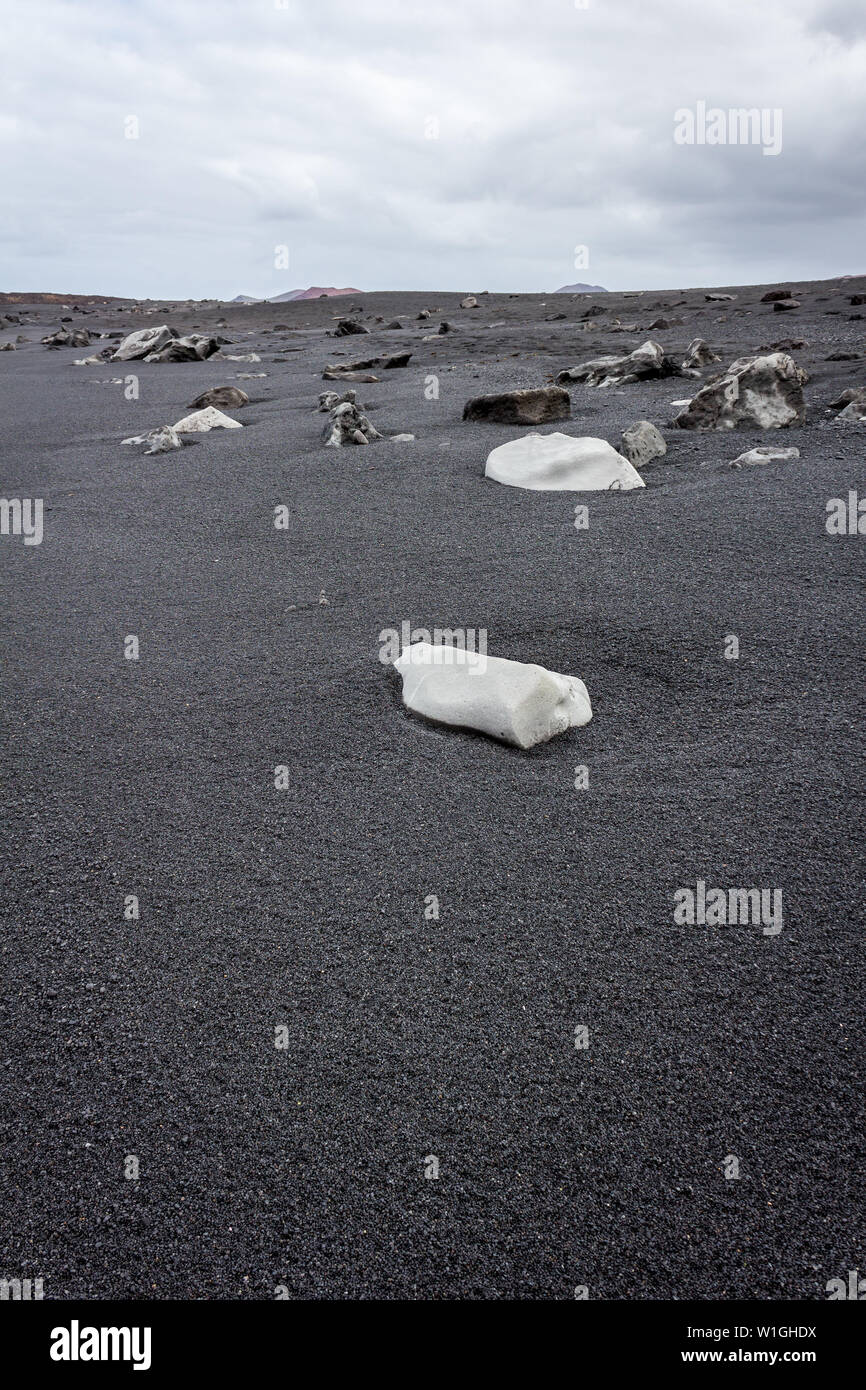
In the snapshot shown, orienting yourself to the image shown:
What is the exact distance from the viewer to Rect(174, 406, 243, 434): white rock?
Answer: 18.5ft

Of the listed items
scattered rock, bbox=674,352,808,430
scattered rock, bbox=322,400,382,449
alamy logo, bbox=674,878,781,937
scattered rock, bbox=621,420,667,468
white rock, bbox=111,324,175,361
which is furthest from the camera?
white rock, bbox=111,324,175,361

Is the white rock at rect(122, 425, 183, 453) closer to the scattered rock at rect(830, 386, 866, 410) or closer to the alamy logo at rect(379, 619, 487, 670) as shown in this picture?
the alamy logo at rect(379, 619, 487, 670)

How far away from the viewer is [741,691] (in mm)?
2367

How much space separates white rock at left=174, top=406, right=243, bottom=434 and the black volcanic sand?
2.38 meters

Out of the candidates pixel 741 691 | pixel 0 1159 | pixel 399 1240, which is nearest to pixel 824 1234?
pixel 399 1240

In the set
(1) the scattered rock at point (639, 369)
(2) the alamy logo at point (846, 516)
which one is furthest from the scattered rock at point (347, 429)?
(2) the alamy logo at point (846, 516)

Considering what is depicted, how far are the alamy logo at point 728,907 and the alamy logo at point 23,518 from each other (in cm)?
325

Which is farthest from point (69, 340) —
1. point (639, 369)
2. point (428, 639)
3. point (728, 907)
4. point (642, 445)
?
point (728, 907)

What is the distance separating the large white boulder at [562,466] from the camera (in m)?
4.04

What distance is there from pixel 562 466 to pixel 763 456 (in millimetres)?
926

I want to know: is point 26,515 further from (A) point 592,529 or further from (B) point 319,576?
(A) point 592,529

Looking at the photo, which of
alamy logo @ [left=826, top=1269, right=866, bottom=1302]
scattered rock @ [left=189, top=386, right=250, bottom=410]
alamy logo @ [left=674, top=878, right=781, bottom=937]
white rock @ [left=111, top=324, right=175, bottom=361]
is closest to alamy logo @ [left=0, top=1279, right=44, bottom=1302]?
alamy logo @ [left=826, top=1269, right=866, bottom=1302]

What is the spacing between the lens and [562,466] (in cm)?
415
